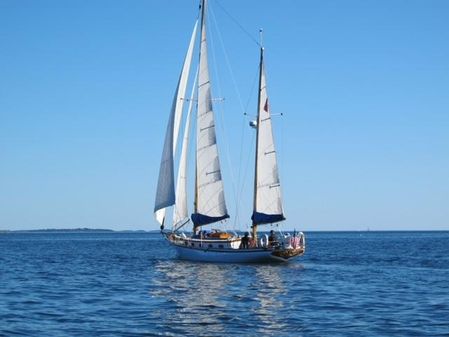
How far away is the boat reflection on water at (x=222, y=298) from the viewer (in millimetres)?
26558

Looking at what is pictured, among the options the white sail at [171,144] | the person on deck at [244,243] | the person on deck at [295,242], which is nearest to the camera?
the person on deck at [244,243]

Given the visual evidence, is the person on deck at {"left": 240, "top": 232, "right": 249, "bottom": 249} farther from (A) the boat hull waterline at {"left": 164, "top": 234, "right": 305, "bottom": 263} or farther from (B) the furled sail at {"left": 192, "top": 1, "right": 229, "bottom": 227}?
(B) the furled sail at {"left": 192, "top": 1, "right": 229, "bottom": 227}

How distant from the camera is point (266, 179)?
58750 millimetres

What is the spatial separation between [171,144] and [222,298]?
28.2 meters

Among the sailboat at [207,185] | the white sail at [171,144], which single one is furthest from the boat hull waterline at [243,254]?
the white sail at [171,144]

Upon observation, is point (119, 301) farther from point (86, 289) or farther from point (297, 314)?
point (297, 314)

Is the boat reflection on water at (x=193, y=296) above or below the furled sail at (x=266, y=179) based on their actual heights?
below

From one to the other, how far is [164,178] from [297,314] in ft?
109

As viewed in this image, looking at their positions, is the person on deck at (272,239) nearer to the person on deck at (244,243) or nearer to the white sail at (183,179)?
the person on deck at (244,243)

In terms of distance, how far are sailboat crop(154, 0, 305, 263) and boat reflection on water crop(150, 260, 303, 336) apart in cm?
377

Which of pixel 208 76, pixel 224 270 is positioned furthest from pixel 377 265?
pixel 208 76

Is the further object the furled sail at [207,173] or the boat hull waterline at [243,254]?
the furled sail at [207,173]

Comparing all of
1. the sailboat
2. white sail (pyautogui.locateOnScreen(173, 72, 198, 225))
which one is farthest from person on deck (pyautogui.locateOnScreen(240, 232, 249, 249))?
white sail (pyautogui.locateOnScreen(173, 72, 198, 225))

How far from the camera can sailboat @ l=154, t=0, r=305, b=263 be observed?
187ft
